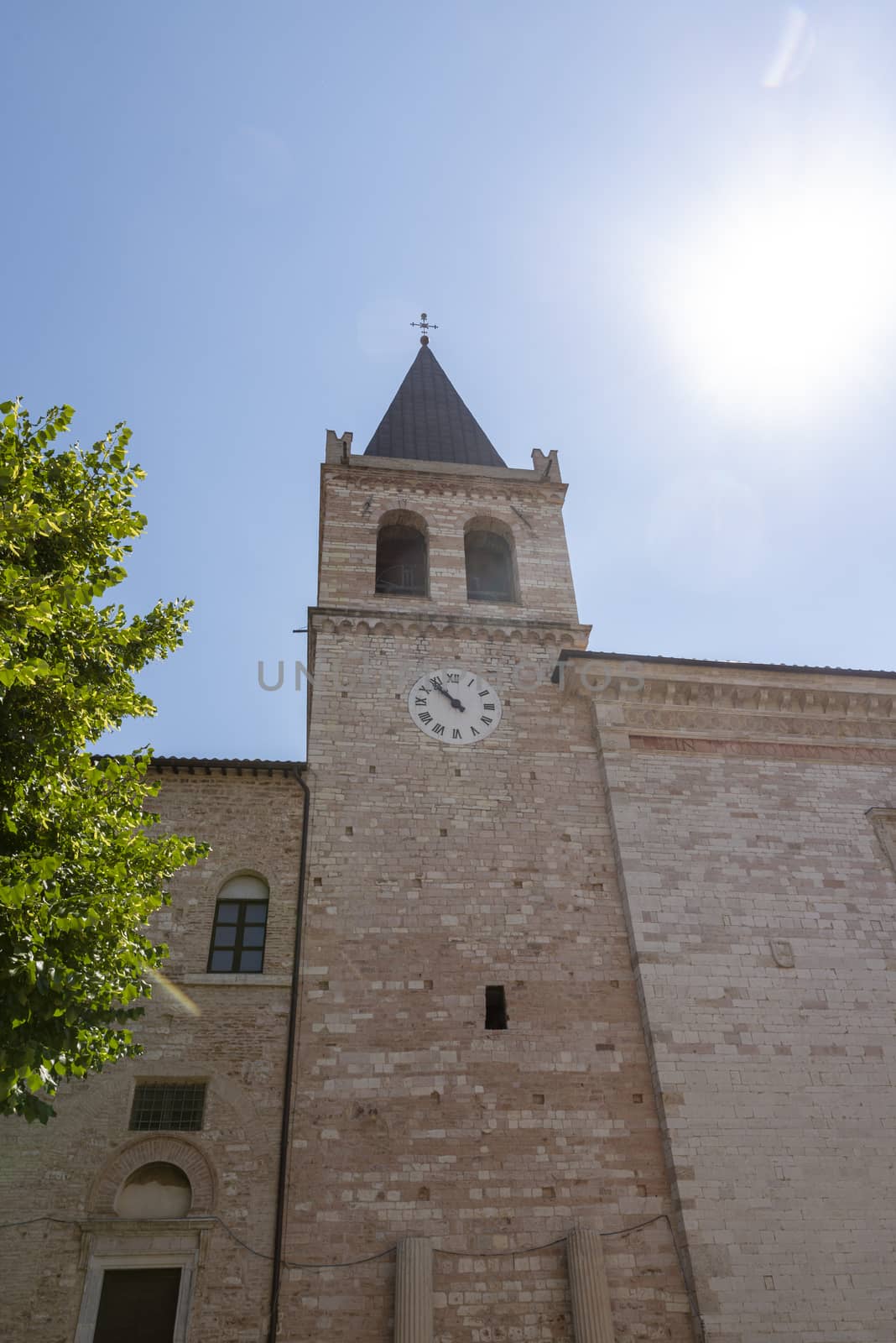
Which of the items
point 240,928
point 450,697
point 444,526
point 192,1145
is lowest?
point 192,1145

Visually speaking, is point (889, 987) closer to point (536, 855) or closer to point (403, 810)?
point (536, 855)

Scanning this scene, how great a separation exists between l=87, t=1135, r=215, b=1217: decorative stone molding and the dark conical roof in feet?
41.1

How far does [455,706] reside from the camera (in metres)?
13.9

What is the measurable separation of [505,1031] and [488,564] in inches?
360

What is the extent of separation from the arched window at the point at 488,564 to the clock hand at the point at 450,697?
288 cm

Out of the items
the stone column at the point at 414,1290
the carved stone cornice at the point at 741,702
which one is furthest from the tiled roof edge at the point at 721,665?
the stone column at the point at 414,1290

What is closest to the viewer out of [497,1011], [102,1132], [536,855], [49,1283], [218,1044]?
[49,1283]

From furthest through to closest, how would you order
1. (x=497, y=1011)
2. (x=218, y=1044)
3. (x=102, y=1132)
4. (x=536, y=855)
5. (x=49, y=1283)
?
(x=536, y=855), (x=497, y=1011), (x=218, y=1044), (x=102, y=1132), (x=49, y=1283)

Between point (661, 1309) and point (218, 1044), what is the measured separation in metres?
5.28

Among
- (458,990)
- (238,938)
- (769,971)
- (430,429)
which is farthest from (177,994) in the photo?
(430,429)

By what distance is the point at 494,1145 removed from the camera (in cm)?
1007

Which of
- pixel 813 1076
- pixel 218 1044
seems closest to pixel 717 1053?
pixel 813 1076

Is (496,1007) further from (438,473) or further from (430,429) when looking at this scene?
(430,429)

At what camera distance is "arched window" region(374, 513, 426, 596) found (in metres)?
16.9
